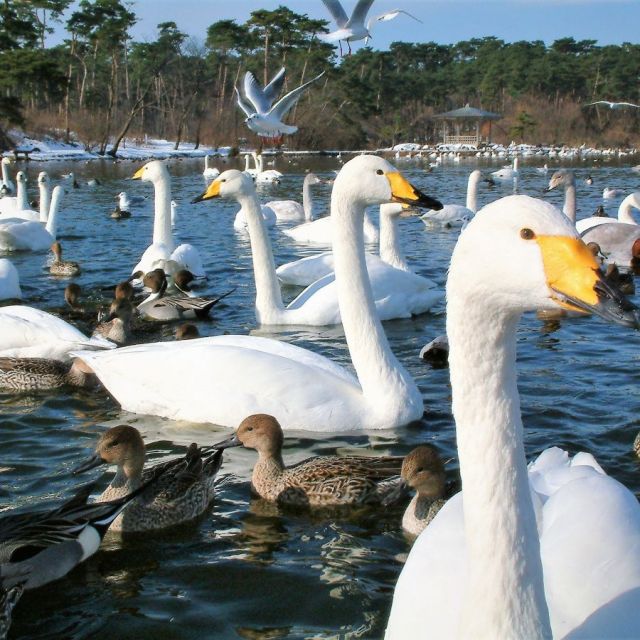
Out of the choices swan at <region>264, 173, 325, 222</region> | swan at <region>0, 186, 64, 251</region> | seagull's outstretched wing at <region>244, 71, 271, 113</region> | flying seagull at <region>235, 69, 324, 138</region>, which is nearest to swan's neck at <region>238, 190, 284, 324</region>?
swan at <region>0, 186, 64, 251</region>

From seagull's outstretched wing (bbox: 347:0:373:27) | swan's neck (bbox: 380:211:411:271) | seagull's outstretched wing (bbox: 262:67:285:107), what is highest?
seagull's outstretched wing (bbox: 347:0:373:27)

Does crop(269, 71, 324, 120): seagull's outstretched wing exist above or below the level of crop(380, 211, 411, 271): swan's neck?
above

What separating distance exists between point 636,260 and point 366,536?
30.1ft

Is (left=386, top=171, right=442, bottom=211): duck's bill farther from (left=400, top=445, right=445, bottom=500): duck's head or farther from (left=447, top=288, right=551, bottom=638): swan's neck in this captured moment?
(left=447, top=288, right=551, bottom=638): swan's neck

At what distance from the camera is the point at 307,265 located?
1093cm

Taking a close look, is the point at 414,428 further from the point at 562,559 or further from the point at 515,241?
the point at 515,241

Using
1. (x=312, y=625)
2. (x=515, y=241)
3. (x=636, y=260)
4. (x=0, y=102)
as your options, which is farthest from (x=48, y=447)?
(x=0, y=102)

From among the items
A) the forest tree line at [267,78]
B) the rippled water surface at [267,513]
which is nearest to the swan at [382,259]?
the rippled water surface at [267,513]

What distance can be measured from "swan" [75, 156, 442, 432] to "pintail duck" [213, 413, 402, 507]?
22.6 inches

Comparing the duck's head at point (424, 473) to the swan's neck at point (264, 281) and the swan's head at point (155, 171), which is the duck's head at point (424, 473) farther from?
the swan's head at point (155, 171)

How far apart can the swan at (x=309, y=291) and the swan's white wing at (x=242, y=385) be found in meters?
2.83

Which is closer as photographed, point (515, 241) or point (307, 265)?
point (515, 241)

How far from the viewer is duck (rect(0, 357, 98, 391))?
6672 millimetres

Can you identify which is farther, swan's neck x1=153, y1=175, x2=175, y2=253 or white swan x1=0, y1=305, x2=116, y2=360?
swan's neck x1=153, y1=175, x2=175, y2=253
